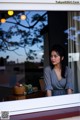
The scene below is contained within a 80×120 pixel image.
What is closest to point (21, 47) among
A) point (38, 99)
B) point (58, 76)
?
point (58, 76)

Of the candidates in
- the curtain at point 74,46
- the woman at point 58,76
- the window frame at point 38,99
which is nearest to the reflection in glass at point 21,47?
the curtain at point 74,46

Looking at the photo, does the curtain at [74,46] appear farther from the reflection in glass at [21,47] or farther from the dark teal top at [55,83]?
the reflection in glass at [21,47]

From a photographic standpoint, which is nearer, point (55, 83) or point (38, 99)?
point (38, 99)

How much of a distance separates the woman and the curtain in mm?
76

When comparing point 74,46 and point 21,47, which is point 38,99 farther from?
point 21,47

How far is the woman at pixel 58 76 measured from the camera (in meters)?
3.72

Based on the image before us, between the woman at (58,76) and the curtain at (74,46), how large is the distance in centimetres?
8

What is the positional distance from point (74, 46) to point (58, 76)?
0.44 m

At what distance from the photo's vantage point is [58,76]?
383cm

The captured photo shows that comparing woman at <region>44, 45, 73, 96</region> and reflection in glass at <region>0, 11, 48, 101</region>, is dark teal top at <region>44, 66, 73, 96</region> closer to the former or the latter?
woman at <region>44, 45, 73, 96</region>

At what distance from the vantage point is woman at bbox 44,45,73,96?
3.72m
